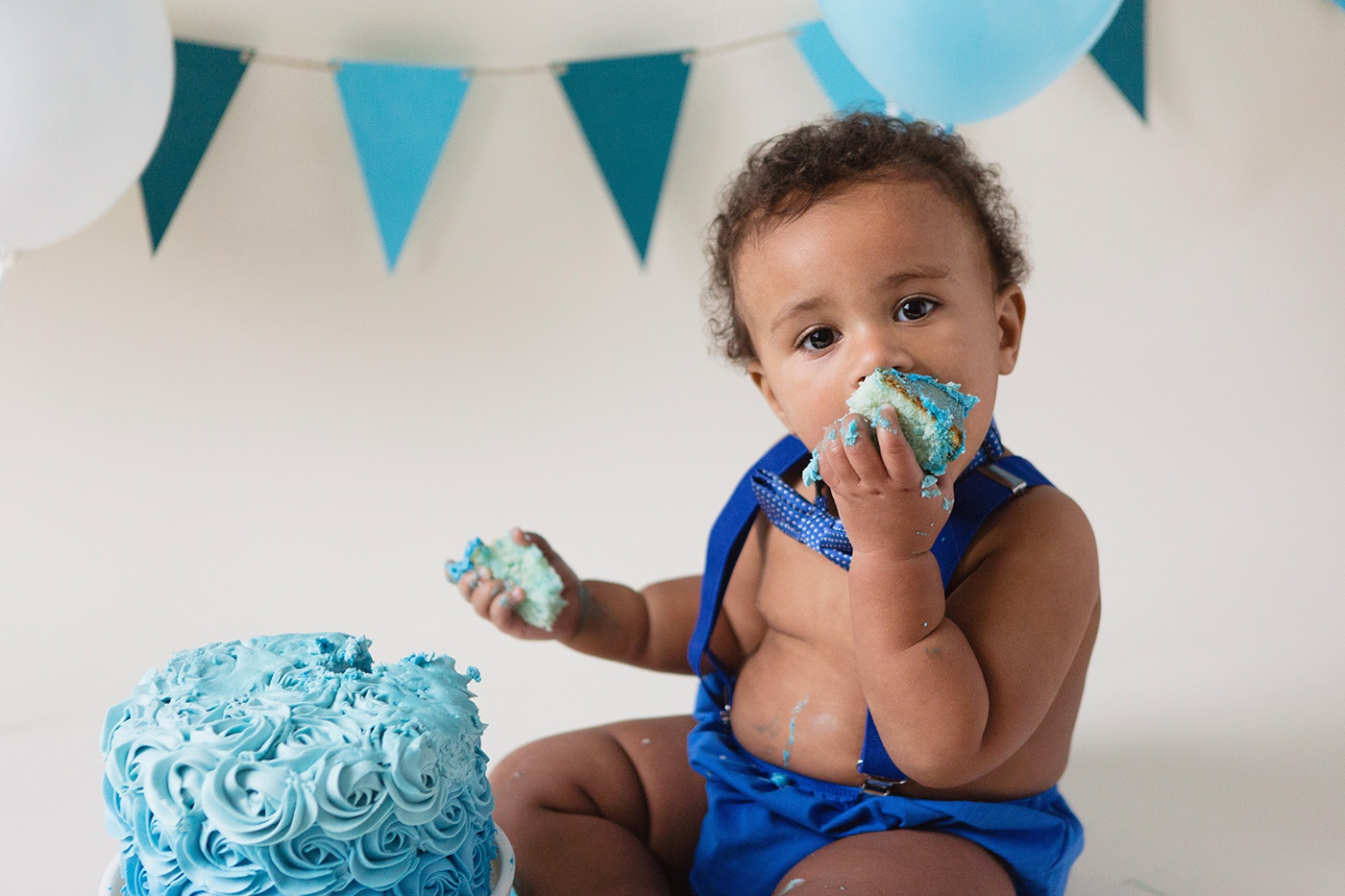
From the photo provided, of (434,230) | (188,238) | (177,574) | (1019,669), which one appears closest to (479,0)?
(434,230)

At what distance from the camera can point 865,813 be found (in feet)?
3.85

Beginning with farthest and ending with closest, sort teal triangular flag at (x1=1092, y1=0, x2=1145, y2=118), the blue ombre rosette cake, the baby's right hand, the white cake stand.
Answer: teal triangular flag at (x1=1092, y1=0, x2=1145, y2=118) < the baby's right hand < the white cake stand < the blue ombre rosette cake

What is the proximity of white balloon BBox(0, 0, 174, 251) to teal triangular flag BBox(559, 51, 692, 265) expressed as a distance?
2.29 feet

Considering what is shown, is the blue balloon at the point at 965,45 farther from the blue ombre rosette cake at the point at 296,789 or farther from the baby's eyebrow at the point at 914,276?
the blue ombre rosette cake at the point at 296,789

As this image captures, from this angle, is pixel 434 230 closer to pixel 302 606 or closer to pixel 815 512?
pixel 302 606

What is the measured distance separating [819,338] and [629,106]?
1.16 m

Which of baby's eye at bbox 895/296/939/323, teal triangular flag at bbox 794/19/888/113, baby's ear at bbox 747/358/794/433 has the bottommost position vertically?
baby's ear at bbox 747/358/794/433

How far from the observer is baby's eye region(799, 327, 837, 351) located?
3.77 feet

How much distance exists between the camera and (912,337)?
110cm

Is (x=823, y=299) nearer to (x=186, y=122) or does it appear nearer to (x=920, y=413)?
(x=920, y=413)

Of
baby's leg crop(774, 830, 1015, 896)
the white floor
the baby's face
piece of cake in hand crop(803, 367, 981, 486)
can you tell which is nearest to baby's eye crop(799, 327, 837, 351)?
the baby's face

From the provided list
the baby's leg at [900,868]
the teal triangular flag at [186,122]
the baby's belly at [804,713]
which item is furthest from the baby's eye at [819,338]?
the teal triangular flag at [186,122]

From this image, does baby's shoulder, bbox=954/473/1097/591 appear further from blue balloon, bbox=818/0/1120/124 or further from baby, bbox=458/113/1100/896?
blue balloon, bbox=818/0/1120/124

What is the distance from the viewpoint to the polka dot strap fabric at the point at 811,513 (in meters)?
1.24
